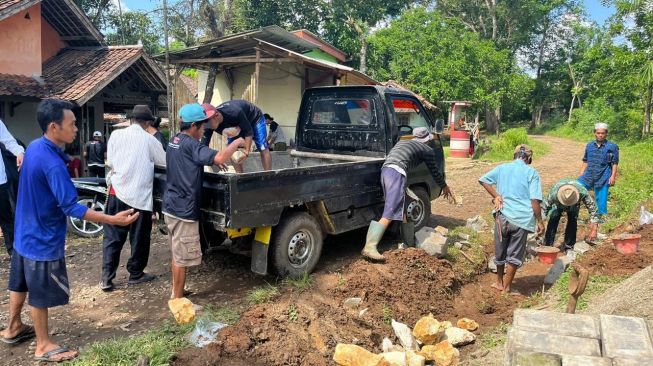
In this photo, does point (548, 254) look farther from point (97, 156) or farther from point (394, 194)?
point (97, 156)

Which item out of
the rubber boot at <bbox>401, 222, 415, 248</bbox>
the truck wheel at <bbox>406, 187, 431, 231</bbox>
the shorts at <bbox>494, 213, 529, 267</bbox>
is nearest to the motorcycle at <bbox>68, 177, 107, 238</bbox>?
the rubber boot at <bbox>401, 222, 415, 248</bbox>

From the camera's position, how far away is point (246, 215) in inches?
163

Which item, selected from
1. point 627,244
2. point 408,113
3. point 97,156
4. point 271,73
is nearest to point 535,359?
point 627,244

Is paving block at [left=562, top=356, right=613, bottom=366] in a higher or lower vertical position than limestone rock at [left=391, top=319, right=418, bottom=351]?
higher

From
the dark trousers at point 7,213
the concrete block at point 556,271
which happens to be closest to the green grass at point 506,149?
the concrete block at point 556,271

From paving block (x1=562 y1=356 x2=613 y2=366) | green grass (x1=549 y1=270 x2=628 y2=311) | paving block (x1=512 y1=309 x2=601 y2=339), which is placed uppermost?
paving block (x1=562 y1=356 x2=613 y2=366)

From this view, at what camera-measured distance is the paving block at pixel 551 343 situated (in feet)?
7.72

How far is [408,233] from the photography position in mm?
5922

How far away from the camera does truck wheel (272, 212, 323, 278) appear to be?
181 inches

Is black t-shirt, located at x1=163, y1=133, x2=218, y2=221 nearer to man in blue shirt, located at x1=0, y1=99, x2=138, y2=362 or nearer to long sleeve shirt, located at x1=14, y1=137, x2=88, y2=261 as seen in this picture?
man in blue shirt, located at x1=0, y1=99, x2=138, y2=362

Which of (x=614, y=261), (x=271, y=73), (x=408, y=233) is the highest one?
(x=271, y=73)

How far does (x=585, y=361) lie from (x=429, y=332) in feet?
5.77

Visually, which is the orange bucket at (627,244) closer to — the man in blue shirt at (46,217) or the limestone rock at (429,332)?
the limestone rock at (429,332)

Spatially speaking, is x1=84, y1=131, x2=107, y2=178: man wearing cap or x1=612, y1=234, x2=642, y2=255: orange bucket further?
x1=84, y1=131, x2=107, y2=178: man wearing cap
